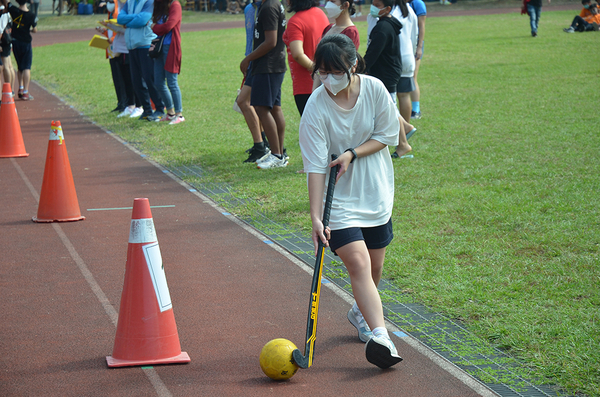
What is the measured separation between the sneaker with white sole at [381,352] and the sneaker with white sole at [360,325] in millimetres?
430

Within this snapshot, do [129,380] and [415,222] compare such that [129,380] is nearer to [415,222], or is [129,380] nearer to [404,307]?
[404,307]

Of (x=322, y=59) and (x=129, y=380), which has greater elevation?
(x=322, y=59)

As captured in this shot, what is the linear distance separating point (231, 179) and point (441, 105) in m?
5.75

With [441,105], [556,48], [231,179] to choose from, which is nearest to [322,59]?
[231,179]

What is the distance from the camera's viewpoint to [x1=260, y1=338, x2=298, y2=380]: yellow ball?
3.56 metres

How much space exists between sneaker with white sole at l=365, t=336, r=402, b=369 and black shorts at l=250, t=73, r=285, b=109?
4.96 metres

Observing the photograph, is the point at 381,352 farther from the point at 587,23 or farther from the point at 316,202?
the point at 587,23

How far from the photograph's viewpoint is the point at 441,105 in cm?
1262

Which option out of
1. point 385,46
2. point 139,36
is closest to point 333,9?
point 385,46

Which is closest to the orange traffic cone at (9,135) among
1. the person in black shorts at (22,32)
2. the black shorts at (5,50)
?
the black shorts at (5,50)

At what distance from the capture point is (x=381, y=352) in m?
3.61

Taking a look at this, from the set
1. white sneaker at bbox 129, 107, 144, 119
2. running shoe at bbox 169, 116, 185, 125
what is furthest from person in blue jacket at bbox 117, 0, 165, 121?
white sneaker at bbox 129, 107, 144, 119

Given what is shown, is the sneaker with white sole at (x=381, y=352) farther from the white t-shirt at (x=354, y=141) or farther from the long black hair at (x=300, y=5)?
the long black hair at (x=300, y=5)

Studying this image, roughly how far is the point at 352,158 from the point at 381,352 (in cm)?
103
